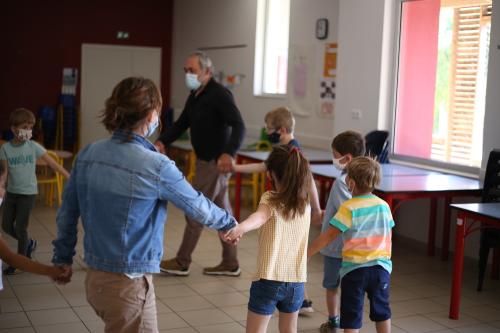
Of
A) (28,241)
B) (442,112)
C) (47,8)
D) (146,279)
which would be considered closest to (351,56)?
(442,112)

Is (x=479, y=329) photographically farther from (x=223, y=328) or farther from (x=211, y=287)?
(x=211, y=287)

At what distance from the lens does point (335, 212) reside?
3.49 metres

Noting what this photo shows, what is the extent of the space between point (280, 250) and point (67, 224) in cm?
91

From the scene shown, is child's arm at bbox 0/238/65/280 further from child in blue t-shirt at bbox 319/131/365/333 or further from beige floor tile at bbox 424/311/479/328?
beige floor tile at bbox 424/311/479/328

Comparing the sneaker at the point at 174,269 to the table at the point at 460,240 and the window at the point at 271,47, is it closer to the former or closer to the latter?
the table at the point at 460,240

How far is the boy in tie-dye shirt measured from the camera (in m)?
2.91

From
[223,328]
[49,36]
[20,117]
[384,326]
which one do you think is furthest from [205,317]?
[49,36]

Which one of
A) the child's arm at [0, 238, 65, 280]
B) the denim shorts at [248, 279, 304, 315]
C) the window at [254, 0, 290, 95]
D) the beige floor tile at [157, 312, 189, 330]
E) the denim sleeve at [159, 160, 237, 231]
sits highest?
the window at [254, 0, 290, 95]

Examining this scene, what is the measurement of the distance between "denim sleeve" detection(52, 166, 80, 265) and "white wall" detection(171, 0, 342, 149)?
520cm

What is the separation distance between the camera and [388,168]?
20.0 ft

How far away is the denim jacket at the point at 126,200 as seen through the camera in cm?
214

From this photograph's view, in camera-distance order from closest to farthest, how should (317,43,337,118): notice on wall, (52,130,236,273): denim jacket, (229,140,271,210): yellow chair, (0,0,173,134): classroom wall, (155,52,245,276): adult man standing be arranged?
1. (52,130,236,273): denim jacket
2. (155,52,245,276): adult man standing
3. (229,140,271,210): yellow chair
4. (317,43,337,118): notice on wall
5. (0,0,173,134): classroom wall

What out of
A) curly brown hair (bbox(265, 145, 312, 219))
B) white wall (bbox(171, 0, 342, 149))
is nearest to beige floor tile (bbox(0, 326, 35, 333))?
curly brown hair (bbox(265, 145, 312, 219))

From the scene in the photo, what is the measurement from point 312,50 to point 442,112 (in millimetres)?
2617
